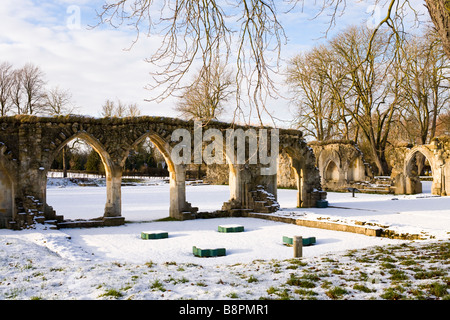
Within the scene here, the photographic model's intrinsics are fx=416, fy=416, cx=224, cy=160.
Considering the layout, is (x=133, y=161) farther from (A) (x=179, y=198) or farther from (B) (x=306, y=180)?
(A) (x=179, y=198)

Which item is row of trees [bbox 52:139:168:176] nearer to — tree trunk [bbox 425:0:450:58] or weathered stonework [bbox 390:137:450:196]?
weathered stonework [bbox 390:137:450:196]

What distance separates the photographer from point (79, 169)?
164 ft

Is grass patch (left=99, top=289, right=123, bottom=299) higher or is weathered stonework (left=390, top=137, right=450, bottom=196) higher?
weathered stonework (left=390, top=137, right=450, bottom=196)

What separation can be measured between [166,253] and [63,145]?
6947 mm

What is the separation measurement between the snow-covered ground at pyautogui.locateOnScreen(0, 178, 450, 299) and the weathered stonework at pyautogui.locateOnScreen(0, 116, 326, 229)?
36.0 inches

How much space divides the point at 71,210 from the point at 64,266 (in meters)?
12.3

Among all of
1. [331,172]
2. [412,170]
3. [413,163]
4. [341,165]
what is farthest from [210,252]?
[331,172]

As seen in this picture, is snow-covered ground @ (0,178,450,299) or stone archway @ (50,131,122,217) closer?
A: snow-covered ground @ (0,178,450,299)

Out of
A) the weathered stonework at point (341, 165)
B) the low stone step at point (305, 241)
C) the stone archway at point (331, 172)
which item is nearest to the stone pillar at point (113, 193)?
the low stone step at point (305, 241)

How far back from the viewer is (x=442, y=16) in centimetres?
573

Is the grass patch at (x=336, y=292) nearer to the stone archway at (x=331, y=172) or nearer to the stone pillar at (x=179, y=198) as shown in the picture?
the stone pillar at (x=179, y=198)

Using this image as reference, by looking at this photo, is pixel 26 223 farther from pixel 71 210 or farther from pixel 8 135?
pixel 71 210

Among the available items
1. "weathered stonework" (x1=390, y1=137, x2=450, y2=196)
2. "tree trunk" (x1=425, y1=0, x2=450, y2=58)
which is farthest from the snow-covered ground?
"weathered stonework" (x1=390, y1=137, x2=450, y2=196)

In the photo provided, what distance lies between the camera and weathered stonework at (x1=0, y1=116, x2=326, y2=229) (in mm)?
13406
